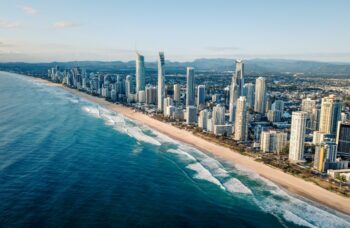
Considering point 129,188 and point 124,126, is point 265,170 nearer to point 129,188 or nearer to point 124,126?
point 129,188

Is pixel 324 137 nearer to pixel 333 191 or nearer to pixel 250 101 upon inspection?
pixel 333 191

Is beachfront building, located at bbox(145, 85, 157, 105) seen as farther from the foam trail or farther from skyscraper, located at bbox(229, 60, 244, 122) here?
the foam trail

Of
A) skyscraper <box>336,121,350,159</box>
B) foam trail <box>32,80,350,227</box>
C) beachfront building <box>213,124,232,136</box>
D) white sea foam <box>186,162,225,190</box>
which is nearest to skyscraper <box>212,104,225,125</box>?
beachfront building <box>213,124,232,136</box>

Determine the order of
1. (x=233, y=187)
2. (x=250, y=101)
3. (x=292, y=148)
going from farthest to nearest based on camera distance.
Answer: (x=250, y=101)
(x=292, y=148)
(x=233, y=187)

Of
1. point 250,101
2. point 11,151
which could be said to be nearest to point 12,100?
point 11,151

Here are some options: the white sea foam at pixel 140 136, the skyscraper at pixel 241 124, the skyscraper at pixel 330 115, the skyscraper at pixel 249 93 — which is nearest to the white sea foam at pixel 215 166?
the white sea foam at pixel 140 136
